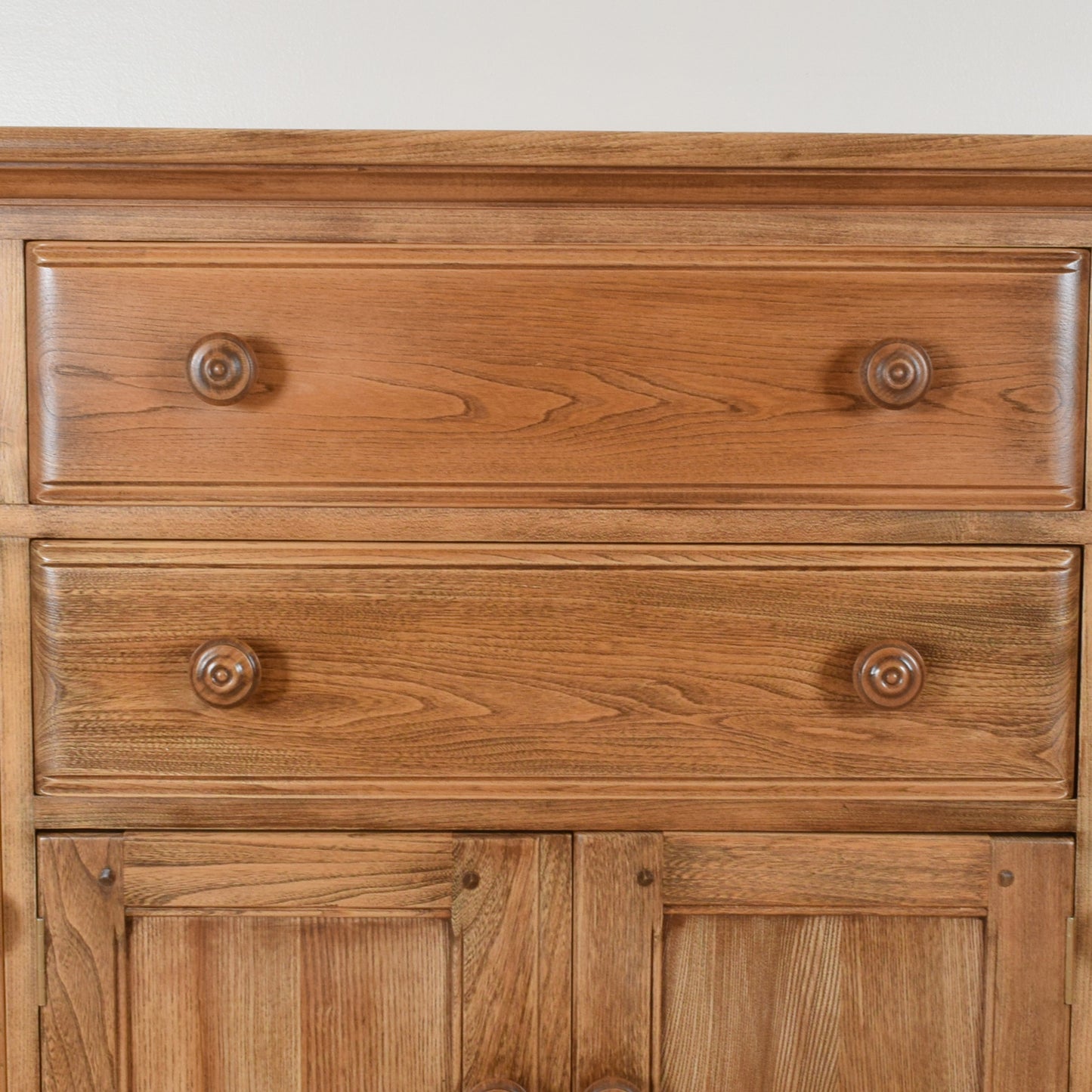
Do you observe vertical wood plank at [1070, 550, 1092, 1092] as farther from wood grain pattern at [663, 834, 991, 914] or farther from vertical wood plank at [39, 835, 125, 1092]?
vertical wood plank at [39, 835, 125, 1092]

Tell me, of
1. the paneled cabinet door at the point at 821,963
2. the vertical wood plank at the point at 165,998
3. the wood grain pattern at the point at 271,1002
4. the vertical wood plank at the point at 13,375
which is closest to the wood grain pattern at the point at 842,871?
the paneled cabinet door at the point at 821,963

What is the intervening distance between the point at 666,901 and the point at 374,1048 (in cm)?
22

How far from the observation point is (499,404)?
0.63 metres

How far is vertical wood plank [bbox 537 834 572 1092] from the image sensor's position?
2.13ft

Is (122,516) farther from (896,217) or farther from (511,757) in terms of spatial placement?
(896,217)

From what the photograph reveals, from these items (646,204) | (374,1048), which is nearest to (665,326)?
(646,204)

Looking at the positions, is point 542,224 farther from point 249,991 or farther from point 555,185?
point 249,991

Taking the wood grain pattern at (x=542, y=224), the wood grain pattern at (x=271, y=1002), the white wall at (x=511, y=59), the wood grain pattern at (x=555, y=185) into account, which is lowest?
the wood grain pattern at (x=271, y=1002)

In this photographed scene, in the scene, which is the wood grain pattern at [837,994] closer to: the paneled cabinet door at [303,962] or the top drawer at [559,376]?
the paneled cabinet door at [303,962]

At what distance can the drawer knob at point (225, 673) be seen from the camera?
62 cm

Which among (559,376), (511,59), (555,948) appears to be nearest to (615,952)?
(555,948)

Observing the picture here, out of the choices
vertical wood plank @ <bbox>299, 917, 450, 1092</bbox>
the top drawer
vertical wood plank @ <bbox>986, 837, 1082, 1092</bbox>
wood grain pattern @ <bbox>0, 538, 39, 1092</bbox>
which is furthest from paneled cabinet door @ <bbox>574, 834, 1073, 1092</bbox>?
wood grain pattern @ <bbox>0, 538, 39, 1092</bbox>

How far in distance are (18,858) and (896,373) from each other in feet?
2.20

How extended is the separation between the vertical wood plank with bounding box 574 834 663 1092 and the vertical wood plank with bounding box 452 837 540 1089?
0.10 feet
